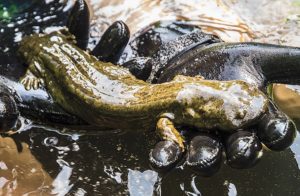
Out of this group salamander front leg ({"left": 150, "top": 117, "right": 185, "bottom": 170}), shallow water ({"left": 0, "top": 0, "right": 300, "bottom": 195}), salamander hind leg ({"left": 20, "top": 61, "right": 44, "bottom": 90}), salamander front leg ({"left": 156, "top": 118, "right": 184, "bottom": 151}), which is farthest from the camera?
salamander hind leg ({"left": 20, "top": 61, "right": 44, "bottom": 90})

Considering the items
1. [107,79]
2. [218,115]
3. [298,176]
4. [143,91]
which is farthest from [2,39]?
[298,176]

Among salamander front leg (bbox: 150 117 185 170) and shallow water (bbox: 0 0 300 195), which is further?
shallow water (bbox: 0 0 300 195)

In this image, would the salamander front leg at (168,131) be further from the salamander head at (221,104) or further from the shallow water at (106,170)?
the shallow water at (106,170)

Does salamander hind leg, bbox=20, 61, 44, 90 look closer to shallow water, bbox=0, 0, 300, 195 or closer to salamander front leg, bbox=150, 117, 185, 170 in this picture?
shallow water, bbox=0, 0, 300, 195

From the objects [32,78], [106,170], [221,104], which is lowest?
[106,170]

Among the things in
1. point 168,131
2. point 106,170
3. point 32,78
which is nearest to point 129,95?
point 168,131

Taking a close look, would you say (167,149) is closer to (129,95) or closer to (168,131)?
(168,131)

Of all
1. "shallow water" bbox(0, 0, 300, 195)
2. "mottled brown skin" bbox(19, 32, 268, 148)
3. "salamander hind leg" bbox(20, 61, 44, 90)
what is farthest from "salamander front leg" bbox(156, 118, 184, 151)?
"salamander hind leg" bbox(20, 61, 44, 90)
